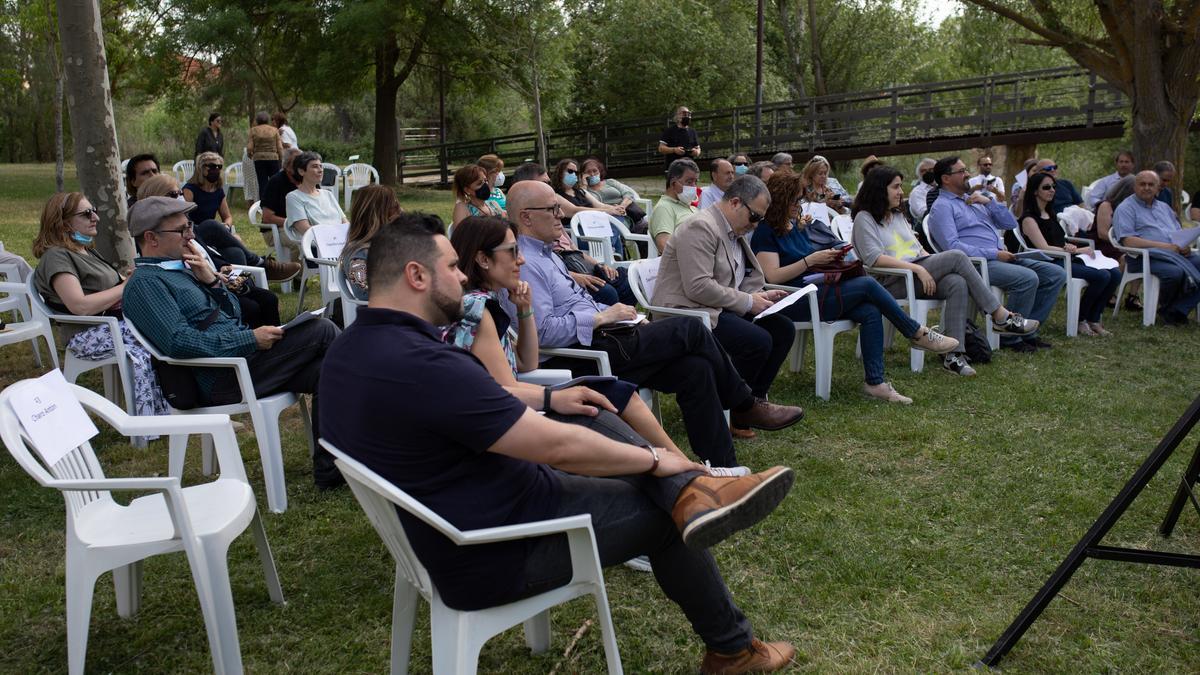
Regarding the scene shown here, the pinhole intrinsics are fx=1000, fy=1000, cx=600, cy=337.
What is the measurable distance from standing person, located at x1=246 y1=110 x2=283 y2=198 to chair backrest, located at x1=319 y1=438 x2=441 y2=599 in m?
9.22

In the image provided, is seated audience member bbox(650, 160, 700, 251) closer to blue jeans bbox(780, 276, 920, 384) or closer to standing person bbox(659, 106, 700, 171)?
blue jeans bbox(780, 276, 920, 384)

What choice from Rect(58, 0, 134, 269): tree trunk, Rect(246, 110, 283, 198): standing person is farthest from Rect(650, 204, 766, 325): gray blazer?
Rect(246, 110, 283, 198): standing person

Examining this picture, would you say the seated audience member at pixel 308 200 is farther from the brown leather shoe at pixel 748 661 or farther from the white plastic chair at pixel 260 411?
the brown leather shoe at pixel 748 661

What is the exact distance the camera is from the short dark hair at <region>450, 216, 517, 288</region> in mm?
3383

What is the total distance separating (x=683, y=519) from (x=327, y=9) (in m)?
16.7

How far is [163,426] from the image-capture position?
2943 mm

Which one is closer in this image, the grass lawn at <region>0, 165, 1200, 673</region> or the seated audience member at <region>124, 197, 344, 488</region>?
the grass lawn at <region>0, 165, 1200, 673</region>

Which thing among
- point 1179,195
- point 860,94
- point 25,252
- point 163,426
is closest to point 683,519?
point 163,426

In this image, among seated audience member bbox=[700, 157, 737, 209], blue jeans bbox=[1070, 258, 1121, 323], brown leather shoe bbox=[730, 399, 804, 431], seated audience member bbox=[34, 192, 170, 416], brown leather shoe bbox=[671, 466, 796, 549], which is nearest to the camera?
brown leather shoe bbox=[671, 466, 796, 549]

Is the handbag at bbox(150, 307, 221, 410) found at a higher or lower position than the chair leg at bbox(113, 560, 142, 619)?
higher

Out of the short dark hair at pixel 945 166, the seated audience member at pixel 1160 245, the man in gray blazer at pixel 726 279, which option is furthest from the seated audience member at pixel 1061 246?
the man in gray blazer at pixel 726 279

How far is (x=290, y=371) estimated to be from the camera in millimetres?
4023

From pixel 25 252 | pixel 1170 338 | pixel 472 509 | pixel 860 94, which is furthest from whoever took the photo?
pixel 860 94

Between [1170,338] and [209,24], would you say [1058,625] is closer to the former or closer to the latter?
[1170,338]
